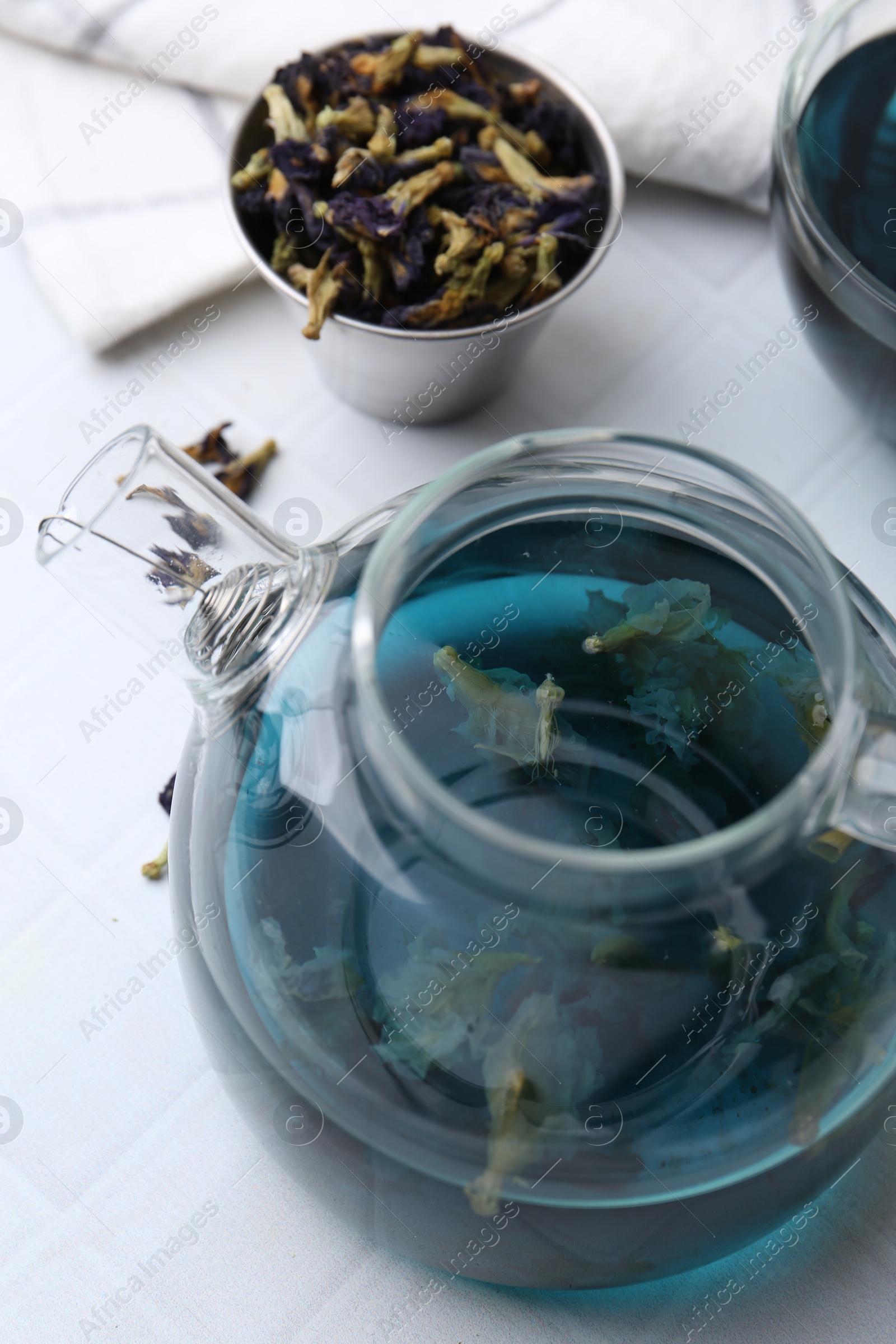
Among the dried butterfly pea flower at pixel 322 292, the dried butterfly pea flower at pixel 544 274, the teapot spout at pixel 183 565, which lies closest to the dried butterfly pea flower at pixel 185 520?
the teapot spout at pixel 183 565

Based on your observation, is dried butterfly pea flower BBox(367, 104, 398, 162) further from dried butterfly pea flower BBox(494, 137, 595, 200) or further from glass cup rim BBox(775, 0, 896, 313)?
glass cup rim BBox(775, 0, 896, 313)

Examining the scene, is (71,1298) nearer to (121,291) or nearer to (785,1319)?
(785,1319)

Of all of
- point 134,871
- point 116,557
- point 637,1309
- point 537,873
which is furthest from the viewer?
point 134,871

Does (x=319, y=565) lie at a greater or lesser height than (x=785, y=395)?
greater

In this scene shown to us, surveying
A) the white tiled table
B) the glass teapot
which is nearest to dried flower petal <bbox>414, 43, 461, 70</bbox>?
the white tiled table

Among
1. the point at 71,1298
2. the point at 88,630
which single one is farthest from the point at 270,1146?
the point at 88,630

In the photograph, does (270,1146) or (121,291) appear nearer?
(270,1146)
